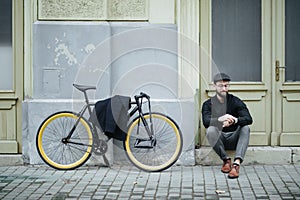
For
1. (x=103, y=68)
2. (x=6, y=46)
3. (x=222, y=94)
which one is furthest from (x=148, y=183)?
(x=6, y=46)

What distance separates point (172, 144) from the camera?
29.7 feet

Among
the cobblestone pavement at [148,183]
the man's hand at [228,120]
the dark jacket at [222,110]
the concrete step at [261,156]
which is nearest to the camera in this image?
the cobblestone pavement at [148,183]

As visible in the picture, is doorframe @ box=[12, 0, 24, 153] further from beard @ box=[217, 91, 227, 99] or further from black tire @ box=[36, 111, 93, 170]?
beard @ box=[217, 91, 227, 99]

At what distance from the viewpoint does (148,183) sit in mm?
8117

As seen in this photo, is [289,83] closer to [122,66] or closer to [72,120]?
[122,66]

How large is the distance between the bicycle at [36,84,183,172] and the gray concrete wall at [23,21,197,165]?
0.22 m

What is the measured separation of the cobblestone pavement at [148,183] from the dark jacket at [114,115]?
54 centimetres

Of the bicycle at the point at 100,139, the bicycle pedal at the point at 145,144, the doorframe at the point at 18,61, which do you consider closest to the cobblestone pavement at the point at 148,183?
the bicycle at the point at 100,139

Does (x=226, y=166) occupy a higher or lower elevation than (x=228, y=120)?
lower

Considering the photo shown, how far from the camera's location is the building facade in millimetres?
9133

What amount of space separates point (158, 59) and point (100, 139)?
1362 mm

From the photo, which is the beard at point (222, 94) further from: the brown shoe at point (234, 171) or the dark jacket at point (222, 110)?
the brown shoe at point (234, 171)

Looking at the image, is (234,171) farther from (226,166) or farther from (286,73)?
(286,73)

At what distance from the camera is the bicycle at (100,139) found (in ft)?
29.0
